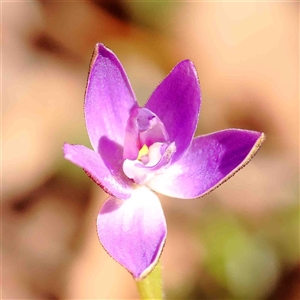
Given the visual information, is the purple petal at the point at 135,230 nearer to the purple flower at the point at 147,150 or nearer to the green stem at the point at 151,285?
the purple flower at the point at 147,150

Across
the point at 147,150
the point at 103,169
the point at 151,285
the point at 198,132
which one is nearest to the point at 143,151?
the point at 147,150

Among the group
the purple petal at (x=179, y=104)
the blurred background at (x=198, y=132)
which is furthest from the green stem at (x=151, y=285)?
the blurred background at (x=198, y=132)

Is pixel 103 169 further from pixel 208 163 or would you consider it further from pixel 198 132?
pixel 198 132

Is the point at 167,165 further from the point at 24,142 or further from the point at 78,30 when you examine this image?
the point at 78,30

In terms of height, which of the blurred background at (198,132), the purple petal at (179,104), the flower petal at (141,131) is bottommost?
the blurred background at (198,132)

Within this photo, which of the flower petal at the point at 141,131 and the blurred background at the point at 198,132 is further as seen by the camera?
the blurred background at the point at 198,132

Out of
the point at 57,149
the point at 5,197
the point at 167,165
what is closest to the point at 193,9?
the point at 57,149

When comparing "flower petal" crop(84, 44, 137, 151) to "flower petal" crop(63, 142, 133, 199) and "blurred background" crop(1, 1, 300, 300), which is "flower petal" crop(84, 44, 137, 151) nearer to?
"flower petal" crop(63, 142, 133, 199)
